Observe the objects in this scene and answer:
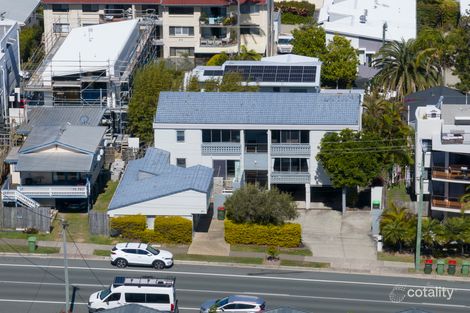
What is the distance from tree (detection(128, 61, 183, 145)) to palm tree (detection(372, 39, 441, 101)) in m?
22.3

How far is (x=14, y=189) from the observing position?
10050cm

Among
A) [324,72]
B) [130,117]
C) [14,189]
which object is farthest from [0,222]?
[324,72]

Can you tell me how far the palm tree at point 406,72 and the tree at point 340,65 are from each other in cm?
398

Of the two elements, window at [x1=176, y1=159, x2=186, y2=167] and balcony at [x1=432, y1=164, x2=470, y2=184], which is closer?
balcony at [x1=432, y1=164, x2=470, y2=184]

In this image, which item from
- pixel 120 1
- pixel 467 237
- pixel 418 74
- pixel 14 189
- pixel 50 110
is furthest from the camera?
pixel 120 1

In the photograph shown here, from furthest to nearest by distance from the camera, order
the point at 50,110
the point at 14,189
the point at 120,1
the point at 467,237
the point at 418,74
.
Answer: the point at 120,1 < the point at 418,74 < the point at 50,110 < the point at 14,189 < the point at 467,237

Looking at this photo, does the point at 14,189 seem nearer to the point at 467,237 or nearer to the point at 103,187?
the point at 103,187

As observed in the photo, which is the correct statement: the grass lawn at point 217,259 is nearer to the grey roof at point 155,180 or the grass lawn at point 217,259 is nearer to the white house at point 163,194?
the white house at point 163,194

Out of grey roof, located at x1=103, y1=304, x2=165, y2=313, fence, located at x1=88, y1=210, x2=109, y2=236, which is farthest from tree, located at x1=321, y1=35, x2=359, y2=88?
grey roof, located at x1=103, y1=304, x2=165, y2=313

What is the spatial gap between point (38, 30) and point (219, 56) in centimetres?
2498

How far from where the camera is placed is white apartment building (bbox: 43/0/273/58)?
13675 centimetres

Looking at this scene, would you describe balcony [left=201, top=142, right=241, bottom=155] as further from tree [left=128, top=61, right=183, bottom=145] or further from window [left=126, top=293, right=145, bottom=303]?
window [left=126, top=293, right=145, bottom=303]

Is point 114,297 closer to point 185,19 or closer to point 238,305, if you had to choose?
point 238,305

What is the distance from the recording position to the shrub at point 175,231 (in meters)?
95.3
